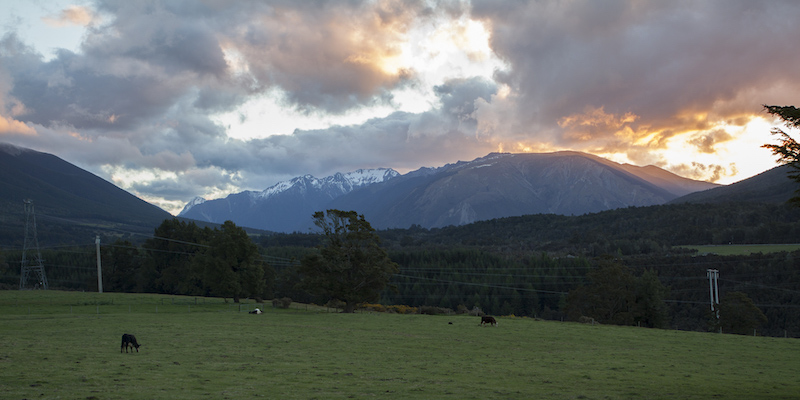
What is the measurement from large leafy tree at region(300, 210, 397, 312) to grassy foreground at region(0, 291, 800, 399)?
2021cm

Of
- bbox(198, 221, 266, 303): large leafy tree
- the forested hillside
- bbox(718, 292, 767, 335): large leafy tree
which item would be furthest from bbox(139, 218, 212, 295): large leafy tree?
bbox(718, 292, 767, 335): large leafy tree

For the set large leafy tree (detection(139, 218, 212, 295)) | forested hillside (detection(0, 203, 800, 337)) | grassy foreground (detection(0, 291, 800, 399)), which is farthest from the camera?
large leafy tree (detection(139, 218, 212, 295))

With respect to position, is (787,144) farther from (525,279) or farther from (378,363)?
(525,279)

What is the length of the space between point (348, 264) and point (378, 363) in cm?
4235

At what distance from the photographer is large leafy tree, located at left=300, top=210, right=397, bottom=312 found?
228 feet

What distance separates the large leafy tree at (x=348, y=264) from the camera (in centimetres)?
6938

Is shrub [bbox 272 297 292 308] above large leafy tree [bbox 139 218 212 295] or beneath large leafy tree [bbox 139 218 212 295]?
beneath

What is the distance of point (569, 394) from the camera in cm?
1941

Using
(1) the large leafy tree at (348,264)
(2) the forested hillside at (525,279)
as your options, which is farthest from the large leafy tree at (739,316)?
(1) the large leafy tree at (348,264)

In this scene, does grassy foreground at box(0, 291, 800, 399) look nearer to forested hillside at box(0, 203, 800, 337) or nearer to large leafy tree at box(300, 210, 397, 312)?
large leafy tree at box(300, 210, 397, 312)

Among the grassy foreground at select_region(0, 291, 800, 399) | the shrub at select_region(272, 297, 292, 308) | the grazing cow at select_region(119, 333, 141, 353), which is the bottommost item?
the shrub at select_region(272, 297, 292, 308)

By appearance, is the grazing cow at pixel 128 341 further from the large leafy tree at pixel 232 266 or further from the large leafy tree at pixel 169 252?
the large leafy tree at pixel 169 252

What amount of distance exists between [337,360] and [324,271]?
143 ft

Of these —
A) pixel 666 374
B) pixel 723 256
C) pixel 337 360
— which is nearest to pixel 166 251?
pixel 337 360
